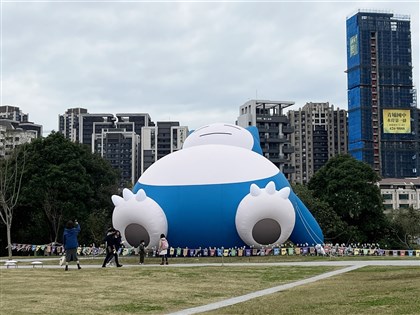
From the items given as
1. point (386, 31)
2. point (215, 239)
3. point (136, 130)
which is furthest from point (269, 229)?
point (136, 130)

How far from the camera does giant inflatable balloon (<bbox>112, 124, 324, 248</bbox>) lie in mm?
27516

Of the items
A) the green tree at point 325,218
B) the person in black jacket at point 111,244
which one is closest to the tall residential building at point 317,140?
the green tree at point 325,218

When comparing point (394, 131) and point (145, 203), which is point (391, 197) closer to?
point (394, 131)

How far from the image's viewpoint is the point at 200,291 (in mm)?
14133

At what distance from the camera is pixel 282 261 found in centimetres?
2559

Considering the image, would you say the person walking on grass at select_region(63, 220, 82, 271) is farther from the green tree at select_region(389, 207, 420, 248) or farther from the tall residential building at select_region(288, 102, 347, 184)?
the tall residential building at select_region(288, 102, 347, 184)

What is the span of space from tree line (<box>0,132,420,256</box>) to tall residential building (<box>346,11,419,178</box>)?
77653 mm

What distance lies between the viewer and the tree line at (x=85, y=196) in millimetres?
45000

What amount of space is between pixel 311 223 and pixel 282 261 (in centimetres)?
586

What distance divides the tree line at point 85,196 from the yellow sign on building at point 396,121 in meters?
78.0

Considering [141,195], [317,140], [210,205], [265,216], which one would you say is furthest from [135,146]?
[265,216]

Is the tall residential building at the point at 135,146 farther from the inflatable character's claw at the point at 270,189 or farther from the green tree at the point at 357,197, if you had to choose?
the inflatable character's claw at the point at 270,189

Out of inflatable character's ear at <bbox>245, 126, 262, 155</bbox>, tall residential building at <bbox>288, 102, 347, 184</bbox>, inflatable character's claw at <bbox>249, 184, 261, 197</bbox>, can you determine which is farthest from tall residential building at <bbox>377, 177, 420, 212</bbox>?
inflatable character's claw at <bbox>249, 184, 261, 197</bbox>

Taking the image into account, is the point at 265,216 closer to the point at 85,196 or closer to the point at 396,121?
the point at 85,196
